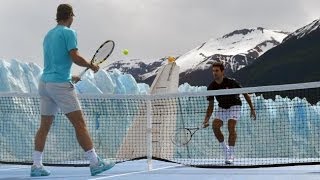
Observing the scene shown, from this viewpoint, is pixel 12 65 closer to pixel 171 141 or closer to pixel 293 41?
pixel 171 141

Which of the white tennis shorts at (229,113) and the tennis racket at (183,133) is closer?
the white tennis shorts at (229,113)

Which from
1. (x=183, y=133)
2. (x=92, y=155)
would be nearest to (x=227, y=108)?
(x=92, y=155)

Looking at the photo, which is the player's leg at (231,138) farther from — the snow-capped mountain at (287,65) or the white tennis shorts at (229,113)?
the snow-capped mountain at (287,65)

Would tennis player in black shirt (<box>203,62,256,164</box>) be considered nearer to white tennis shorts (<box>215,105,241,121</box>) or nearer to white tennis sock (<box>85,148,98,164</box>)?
white tennis shorts (<box>215,105,241,121</box>)

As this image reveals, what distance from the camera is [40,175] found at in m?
5.85

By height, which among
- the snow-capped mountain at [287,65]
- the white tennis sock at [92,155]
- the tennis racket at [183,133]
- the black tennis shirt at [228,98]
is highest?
the snow-capped mountain at [287,65]

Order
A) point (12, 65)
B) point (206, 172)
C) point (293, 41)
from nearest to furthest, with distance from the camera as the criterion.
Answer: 1. point (206, 172)
2. point (12, 65)
3. point (293, 41)

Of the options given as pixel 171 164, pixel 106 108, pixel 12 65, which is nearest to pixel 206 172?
pixel 171 164

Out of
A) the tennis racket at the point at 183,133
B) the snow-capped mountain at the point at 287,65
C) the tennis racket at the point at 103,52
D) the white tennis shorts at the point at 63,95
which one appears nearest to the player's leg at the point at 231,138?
the tennis racket at the point at 183,133

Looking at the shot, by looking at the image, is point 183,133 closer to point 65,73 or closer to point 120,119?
point 65,73

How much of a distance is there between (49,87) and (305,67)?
338 feet

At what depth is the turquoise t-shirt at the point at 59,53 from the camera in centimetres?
550

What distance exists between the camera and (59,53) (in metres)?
5.54

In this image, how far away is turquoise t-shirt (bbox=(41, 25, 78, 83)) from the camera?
5500 millimetres
